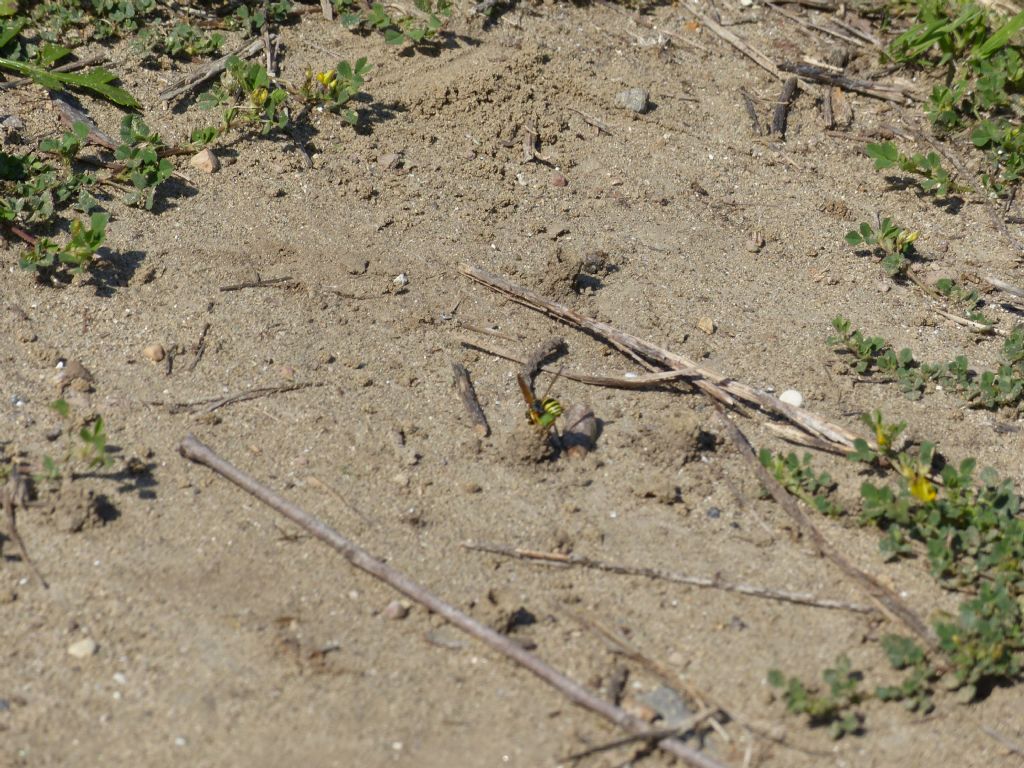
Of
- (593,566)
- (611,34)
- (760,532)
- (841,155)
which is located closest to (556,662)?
(593,566)

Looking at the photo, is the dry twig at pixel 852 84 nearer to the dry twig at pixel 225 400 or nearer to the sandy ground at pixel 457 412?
the sandy ground at pixel 457 412

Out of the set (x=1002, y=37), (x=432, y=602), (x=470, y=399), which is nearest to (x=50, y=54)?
(x=470, y=399)

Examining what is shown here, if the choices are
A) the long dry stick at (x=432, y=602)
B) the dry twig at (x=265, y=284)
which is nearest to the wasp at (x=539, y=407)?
the long dry stick at (x=432, y=602)

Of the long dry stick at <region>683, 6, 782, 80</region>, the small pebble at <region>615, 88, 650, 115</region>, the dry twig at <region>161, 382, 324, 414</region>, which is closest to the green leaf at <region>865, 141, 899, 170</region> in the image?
the long dry stick at <region>683, 6, 782, 80</region>

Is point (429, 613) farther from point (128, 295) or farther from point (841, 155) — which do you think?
point (841, 155)

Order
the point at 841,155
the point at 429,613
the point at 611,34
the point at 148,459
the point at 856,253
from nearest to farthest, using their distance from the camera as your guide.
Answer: the point at 429,613 → the point at 148,459 → the point at 856,253 → the point at 841,155 → the point at 611,34

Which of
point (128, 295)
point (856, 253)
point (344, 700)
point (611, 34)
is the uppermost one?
point (611, 34)

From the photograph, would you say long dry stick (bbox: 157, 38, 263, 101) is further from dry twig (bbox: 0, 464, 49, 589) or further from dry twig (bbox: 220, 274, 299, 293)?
dry twig (bbox: 0, 464, 49, 589)
